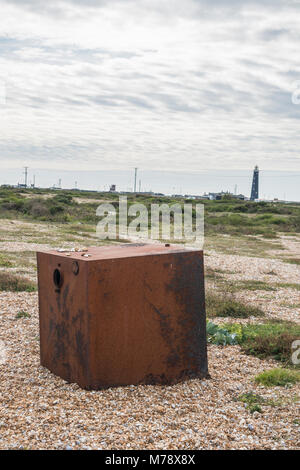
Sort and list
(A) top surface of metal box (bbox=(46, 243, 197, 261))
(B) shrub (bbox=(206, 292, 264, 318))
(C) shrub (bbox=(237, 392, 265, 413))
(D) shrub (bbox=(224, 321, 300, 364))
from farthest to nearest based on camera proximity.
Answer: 1. (B) shrub (bbox=(206, 292, 264, 318))
2. (D) shrub (bbox=(224, 321, 300, 364))
3. (A) top surface of metal box (bbox=(46, 243, 197, 261))
4. (C) shrub (bbox=(237, 392, 265, 413))

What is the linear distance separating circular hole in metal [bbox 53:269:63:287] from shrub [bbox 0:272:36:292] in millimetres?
5100

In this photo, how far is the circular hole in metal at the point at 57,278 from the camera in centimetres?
514

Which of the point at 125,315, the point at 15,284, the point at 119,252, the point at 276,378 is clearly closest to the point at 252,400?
the point at 276,378

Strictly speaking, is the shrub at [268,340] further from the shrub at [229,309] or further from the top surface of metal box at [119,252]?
the top surface of metal box at [119,252]

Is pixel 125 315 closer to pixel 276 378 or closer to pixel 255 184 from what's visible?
pixel 276 378

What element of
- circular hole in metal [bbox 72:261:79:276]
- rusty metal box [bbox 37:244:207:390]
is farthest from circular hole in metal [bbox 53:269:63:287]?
circular hole in metal [bbox 72:261:79:276]

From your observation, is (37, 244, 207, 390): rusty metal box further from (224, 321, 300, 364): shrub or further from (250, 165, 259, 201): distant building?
(250, 165, 259, 201): distant building

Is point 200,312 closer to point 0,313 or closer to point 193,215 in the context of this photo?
point 0,313

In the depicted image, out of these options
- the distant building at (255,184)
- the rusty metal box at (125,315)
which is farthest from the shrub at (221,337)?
the distant building at (255,184)

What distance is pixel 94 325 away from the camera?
187 inches

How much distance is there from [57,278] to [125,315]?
0.83 m

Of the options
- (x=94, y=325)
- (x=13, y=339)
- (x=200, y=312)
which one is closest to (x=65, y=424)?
(x=94, y=325)

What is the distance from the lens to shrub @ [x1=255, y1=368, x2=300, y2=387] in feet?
17.9
